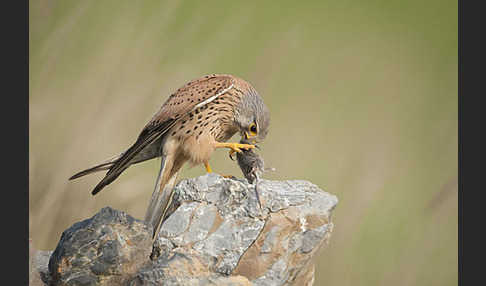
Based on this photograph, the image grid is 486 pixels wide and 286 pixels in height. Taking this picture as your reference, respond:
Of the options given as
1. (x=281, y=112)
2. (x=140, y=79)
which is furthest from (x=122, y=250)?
(x=281, y=112)

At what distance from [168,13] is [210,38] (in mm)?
336

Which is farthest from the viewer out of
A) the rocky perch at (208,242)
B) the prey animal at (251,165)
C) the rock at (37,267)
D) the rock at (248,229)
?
the prey animal at (251,165)

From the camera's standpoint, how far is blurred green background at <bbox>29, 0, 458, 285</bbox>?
9.39ft

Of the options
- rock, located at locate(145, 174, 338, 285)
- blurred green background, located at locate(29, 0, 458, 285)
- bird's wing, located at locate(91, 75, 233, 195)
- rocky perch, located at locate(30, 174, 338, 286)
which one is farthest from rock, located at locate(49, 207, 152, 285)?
blurred green background, located at locate(29, 0, 458, 285)

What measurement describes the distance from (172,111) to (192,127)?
0.54 ft

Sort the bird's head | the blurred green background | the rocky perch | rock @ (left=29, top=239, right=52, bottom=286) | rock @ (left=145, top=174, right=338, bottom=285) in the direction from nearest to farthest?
the rocky perch
rock @ (left=145, top=174, right=338, bottom=285)
rock @ (left=29, top=239, right=52, bottom=286)
the blurred green background
the bird's head

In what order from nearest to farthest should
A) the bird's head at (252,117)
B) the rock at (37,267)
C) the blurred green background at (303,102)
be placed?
the rock at (37,267), the blurred green background at (303,102), the bird's head at (252,117)

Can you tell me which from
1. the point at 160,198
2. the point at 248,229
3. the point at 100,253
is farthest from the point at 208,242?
the point at 160,198

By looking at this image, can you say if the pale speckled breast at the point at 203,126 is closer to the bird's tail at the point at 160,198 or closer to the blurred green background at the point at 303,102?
the bird's tail at the point at 160,198

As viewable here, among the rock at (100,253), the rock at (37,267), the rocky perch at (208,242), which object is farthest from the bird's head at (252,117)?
the rock at (37,267)

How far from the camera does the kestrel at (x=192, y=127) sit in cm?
289

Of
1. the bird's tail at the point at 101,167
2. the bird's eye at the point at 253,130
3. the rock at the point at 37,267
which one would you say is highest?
the bird's eye at the point at 253,130

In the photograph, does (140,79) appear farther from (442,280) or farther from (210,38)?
(442,280)

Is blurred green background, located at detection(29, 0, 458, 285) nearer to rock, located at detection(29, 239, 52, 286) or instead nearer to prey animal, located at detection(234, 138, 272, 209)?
rock, located at detection(29, 239, 52, 286)
